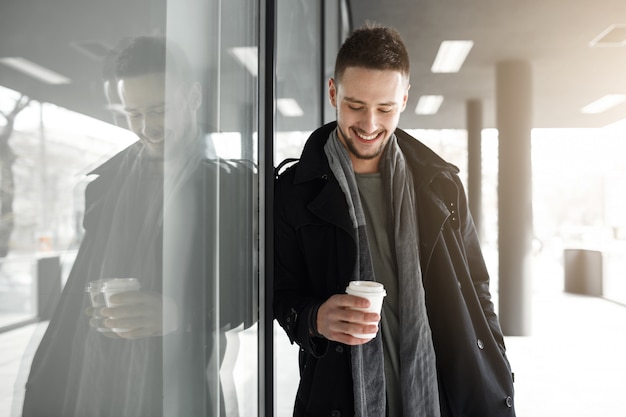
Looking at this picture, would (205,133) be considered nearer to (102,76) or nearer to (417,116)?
(102,76)

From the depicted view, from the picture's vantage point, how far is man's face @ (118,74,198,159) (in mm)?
654

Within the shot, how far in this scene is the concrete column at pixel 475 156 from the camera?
10062 millimetres

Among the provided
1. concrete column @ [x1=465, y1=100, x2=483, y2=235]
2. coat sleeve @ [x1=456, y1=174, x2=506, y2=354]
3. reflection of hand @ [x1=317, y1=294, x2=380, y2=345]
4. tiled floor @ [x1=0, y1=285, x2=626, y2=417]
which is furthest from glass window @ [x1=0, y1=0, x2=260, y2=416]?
concrete column @ [x1=465, y1=100, x2=483, y2=235]

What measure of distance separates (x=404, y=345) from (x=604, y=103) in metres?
10.5

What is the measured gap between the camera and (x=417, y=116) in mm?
11516

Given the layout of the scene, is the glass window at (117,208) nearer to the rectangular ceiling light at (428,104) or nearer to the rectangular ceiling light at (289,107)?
the rectangular ceiling light at (289,107)

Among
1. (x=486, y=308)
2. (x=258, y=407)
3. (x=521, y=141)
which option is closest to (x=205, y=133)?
(x=258, y=407)

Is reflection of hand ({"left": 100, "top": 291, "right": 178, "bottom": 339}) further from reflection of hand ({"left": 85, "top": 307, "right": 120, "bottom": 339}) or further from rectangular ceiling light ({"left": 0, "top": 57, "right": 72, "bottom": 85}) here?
rectangular ceiling light ({"left": 0, "top": 57, "right": 72, "bottom": 85})

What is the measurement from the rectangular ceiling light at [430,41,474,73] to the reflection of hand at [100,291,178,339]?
6535 millimetres

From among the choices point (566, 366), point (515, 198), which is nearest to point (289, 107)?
point (566, 366)

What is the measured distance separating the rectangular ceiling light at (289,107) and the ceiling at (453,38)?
1024 millimetres

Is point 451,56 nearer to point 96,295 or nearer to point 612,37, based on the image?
point 612,37

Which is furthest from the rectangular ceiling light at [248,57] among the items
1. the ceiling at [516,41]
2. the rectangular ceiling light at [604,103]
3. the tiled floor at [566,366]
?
the rectangular ceiling light at [604,103]

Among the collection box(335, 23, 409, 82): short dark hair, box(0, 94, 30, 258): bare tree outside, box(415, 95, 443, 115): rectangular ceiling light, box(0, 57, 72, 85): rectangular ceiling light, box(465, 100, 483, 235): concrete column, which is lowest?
box(0, 94, 30, 258): bare tree outside
